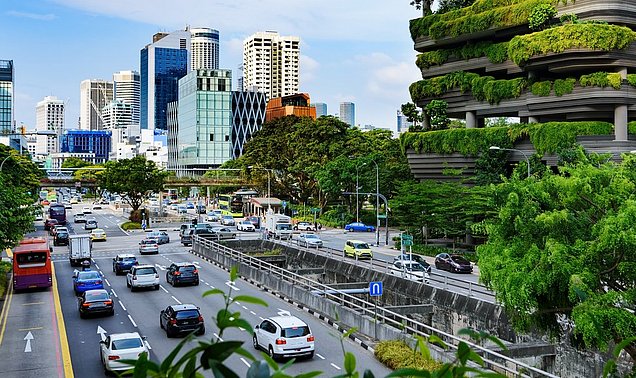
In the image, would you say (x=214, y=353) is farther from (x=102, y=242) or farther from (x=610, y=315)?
(x=102, y=242)

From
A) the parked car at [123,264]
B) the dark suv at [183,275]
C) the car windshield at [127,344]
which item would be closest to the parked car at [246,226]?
the parked car at [123,264]

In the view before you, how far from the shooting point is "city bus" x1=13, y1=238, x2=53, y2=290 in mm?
42250

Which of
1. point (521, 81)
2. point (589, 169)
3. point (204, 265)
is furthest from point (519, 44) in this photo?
point (589, 169)

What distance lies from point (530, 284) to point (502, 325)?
9.89 metres

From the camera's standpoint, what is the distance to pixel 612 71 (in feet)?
190

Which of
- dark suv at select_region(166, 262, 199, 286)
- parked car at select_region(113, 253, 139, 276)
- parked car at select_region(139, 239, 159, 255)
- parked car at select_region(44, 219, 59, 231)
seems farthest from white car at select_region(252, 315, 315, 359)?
parked car at select_region(44, 219, 59, 231)

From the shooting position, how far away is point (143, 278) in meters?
42.6

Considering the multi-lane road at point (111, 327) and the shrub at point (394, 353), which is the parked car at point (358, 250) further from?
the shrub at point (394, 353)

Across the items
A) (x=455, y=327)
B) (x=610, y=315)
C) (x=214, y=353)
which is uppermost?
(x=214, y=353)

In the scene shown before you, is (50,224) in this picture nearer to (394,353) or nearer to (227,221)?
(227,221)

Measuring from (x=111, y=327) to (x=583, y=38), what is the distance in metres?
42.1

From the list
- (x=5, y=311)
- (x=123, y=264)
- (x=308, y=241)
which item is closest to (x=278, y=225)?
(x=308, y=241)

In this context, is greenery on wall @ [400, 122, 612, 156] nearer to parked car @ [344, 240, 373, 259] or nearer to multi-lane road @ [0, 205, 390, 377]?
parked car @ [344, 240, 373, 259]

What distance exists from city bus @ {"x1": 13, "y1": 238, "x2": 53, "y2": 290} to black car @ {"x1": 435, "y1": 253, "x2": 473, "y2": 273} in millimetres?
27048
